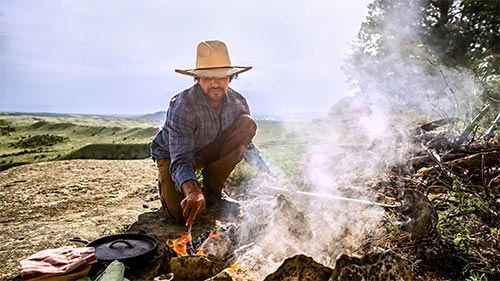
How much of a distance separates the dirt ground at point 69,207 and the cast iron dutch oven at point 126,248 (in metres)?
0.45

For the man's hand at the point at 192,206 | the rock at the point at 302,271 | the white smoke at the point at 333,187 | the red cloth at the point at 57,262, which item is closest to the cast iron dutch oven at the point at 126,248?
the red cloth at the point at 57,262

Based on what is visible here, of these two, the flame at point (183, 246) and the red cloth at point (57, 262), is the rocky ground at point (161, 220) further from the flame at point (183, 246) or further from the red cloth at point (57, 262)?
the red cloth at point (57, 262)

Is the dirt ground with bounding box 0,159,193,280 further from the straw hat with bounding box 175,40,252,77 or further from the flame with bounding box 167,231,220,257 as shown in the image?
the straw hat with bounding box 175,40,252,77

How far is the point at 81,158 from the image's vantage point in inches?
338

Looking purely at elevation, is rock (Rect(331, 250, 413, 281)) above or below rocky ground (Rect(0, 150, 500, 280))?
above

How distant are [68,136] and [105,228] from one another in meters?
8.83

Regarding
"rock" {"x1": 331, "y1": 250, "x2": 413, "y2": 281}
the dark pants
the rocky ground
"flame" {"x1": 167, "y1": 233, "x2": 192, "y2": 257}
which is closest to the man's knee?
the dark pants

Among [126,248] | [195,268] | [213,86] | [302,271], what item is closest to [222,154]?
[213,86]

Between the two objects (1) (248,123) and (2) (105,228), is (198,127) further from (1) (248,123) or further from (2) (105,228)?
(2) (105,228)

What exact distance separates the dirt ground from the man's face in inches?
56.7

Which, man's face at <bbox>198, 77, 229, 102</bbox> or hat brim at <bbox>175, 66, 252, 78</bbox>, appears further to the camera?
man's face at <bbox>198, 77, 229, 102</bbox>

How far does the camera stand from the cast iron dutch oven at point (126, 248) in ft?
8.64

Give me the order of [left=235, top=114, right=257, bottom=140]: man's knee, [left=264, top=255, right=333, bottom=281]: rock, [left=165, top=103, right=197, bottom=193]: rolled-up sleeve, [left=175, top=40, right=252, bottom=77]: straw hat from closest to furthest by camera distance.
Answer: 1. [left=264, top=255, right=333, bottom=281]: rock
2. [left=165, top=103, right=197, bottom=193]: rolled-up sleeve
3. [left=175, top=40, right=252, bottom=77]: straw hat
4. [left=235, top=114, right=257, bottom=140]: man's knee

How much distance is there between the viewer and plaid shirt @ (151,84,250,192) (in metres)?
3.29
